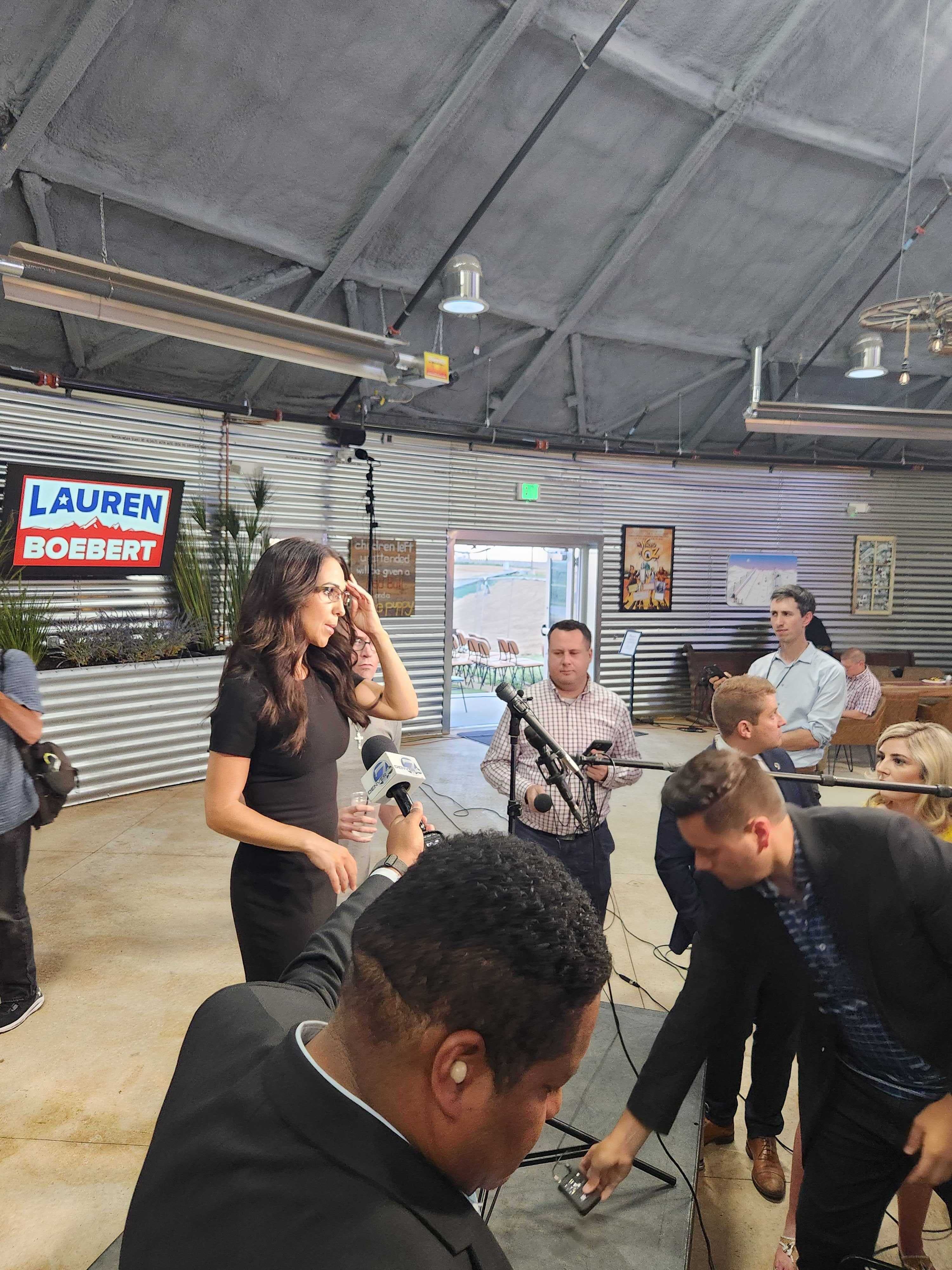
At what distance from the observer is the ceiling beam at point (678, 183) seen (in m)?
6.19

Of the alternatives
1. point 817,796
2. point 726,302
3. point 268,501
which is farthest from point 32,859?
point 726,302

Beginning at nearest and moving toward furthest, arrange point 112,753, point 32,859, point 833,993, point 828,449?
point 833,993 < point 32,859 < point 112,753 < point 828,449

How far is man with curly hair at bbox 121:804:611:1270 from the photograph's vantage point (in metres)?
0.68

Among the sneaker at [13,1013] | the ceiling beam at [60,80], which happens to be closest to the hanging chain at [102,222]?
the ceiling beam at [60,80]

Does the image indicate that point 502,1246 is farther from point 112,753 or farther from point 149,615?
point 149,615

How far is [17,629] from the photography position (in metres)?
5.62

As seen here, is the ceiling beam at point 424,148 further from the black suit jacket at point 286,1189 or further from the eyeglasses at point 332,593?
the black suit jacket at point 286,1189

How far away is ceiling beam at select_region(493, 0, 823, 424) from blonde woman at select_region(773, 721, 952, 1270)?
6040mm

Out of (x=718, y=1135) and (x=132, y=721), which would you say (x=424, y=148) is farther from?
(x=718, y=1135)

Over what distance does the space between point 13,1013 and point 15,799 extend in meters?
1.03

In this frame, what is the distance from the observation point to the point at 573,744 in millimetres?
3549

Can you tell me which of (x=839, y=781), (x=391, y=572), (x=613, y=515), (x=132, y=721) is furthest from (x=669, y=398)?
(x=839, y=781)

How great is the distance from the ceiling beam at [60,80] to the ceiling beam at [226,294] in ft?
5.31

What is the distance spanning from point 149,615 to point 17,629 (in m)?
1.64
